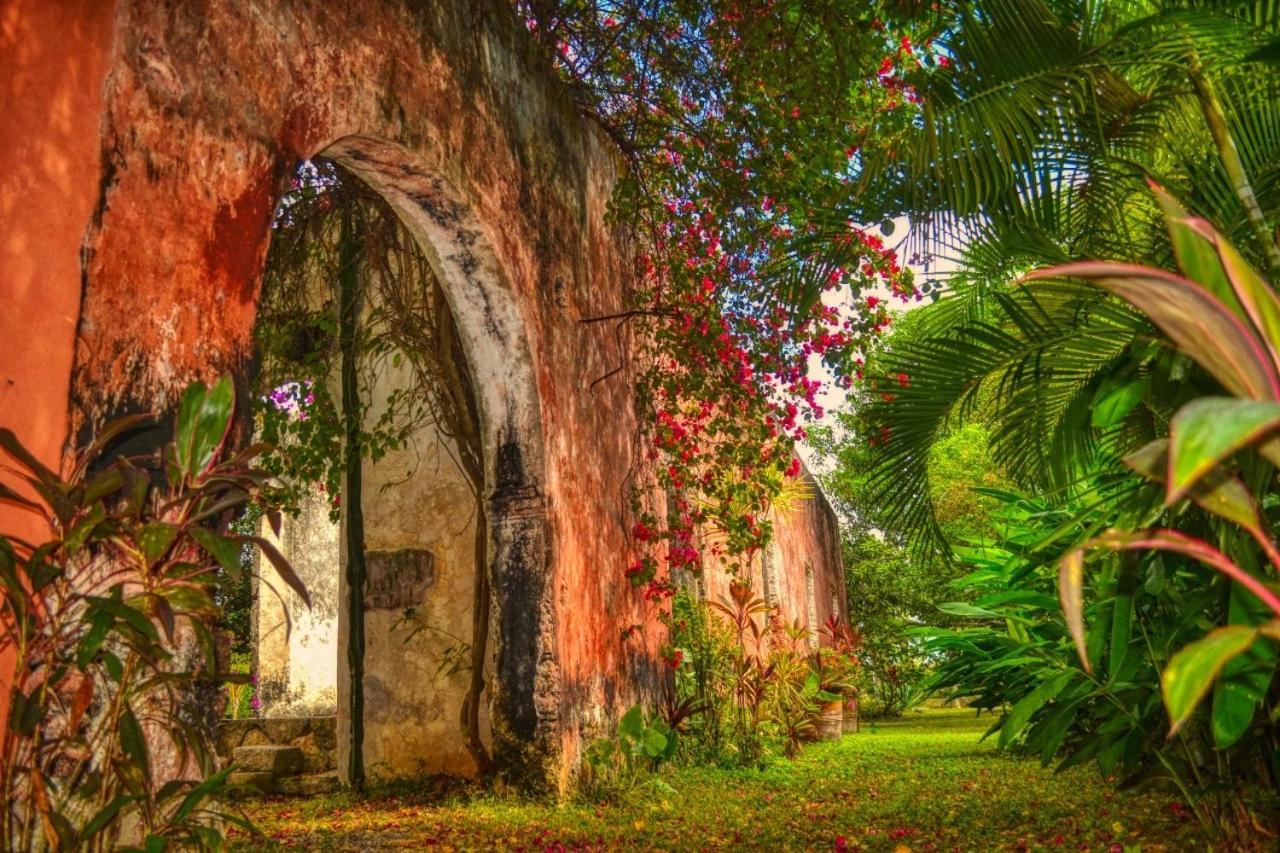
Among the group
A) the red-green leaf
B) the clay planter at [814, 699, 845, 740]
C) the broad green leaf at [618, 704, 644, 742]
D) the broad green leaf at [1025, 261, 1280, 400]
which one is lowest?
the clay planter at [814, 699, 845, 740]

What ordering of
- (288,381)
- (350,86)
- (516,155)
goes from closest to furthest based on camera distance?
(350,86), (516,155), (288,381)

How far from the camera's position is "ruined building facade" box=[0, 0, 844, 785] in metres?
2.26

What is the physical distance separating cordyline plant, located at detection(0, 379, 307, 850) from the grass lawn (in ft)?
4.10

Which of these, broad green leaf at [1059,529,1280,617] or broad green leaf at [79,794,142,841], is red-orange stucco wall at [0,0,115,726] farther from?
broad green leaf at [1059,529,1280,617]

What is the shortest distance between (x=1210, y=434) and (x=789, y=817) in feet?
11.7

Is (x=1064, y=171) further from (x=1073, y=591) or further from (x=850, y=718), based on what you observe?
(x=850, y=718)

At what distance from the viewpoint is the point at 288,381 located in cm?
590

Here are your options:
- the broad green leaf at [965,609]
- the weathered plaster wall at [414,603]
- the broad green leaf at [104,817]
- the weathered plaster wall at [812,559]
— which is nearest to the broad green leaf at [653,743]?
the weathered plaster wall at [414,603]

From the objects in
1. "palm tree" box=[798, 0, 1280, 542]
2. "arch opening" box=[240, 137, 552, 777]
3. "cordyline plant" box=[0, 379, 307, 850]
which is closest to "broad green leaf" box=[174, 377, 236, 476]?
"cordyline plant" box=[0, 379, 307, 850]

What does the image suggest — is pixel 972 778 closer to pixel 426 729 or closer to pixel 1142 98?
pixel 426 729

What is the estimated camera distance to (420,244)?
4371 millimetres

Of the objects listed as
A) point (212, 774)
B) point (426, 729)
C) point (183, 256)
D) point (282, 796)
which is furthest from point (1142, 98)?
point (282, 796)

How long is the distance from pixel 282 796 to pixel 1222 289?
5.73 metres

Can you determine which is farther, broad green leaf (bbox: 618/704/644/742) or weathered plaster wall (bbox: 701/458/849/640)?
weathered plaster wall (bbox: 701/458/849/640)
